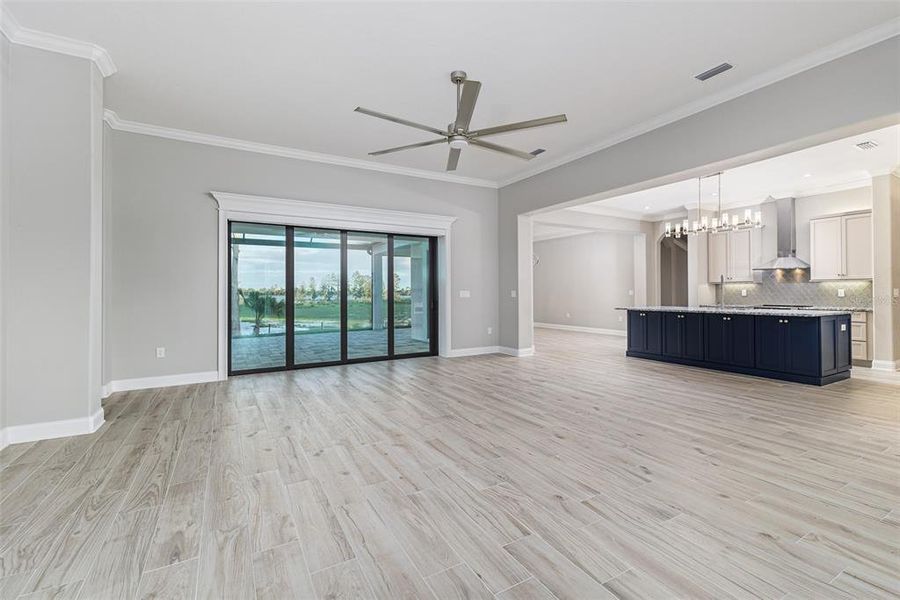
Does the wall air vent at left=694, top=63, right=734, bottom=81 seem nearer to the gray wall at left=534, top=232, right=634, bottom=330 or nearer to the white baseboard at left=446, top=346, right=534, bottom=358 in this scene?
the white baseboard at left=446, top=346, right=534, bottom=358

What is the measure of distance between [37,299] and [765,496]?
5.29 metres

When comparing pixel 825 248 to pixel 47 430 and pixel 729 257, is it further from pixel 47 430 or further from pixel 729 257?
pixel 47 430

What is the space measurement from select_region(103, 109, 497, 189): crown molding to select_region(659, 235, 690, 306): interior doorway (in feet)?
22.7

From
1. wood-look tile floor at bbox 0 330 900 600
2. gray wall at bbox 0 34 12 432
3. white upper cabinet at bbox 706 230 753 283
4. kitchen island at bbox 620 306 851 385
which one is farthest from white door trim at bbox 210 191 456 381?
white upper cabinet at bbox 706 230 753 283

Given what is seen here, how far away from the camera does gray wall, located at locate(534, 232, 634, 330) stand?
11.0 meters

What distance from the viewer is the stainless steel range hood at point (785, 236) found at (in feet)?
25.5

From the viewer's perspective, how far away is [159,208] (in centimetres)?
504

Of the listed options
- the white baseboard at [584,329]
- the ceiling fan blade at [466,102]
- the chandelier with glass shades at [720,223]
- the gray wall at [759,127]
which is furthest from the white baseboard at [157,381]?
the white baseboard at [584,329]

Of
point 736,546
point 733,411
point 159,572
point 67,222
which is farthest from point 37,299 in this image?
point 733,411

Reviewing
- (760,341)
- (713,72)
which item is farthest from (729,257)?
(713,72)

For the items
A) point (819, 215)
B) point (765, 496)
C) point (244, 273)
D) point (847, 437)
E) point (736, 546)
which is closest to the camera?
point (736, 546)

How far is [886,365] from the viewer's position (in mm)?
6070

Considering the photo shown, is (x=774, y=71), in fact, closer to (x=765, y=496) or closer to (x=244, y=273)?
(x=765, y=496)

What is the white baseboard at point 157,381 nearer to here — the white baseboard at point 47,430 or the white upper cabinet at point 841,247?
the white baseboard at point 47,430
